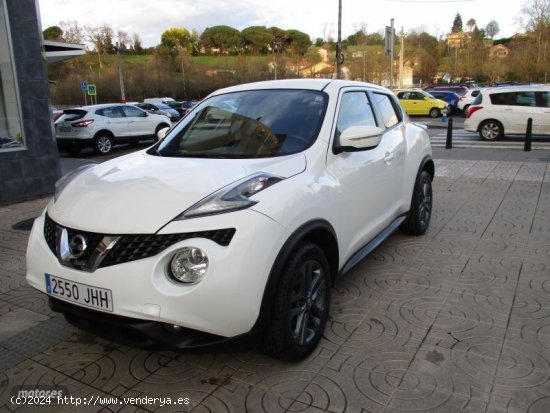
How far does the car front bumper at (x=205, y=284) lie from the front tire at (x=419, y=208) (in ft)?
9.71

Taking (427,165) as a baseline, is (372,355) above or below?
below

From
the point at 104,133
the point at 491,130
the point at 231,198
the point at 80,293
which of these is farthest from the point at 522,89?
the point at 80,293

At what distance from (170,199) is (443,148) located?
1236cm

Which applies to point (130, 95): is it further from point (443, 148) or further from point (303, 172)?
point (303, 172)

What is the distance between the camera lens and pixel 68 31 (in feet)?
198

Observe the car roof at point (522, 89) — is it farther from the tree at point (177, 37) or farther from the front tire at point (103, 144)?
the tree at point (177, 37)

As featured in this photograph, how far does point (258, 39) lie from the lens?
390 feet

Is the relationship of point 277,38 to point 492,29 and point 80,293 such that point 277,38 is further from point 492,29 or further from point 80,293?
point 80,293

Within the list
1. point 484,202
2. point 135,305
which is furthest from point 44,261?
point 484,202

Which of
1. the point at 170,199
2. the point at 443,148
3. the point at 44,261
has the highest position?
the point at 170,199

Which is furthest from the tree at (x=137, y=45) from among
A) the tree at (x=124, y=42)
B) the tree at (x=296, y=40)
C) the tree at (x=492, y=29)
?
the tree at (x=492, y=29)


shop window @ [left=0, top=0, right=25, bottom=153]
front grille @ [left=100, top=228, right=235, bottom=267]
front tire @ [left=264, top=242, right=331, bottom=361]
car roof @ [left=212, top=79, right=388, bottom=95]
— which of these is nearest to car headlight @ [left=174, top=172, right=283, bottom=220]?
front grille @ [left=100, top=228, right=235, bottom=267]

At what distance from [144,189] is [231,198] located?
1.69 ft

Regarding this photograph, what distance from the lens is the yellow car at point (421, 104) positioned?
25.2 meters
